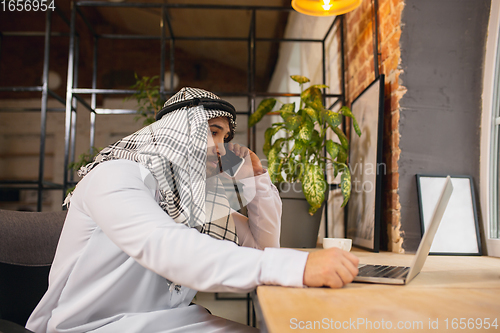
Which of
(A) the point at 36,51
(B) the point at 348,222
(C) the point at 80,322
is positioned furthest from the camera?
(A) the point at 36,51

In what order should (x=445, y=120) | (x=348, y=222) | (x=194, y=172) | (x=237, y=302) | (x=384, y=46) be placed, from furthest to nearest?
(x=237, y=302) < (x=348, y=222) < (x=384, y=46) < (x=445, y=120) < (x=194, y=172)

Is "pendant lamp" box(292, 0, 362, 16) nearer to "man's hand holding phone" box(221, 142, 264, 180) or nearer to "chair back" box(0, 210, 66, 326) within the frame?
"man's hand holding phone" box(221, 142, 264, 180)

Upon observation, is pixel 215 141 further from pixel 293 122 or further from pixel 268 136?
pixel 268 136

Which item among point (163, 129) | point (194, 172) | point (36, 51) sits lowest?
point (194, 172)

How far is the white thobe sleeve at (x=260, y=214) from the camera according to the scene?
1352mm

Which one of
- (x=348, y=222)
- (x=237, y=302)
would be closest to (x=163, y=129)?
(x=348, y=222)

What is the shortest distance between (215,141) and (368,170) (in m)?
0.96

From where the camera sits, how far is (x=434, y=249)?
1529mm

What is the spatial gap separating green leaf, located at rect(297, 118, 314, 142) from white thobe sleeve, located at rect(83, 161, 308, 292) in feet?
3.86

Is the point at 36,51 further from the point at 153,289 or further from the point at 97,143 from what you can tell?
the point at 153,289

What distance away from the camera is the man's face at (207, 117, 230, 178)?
121 centimetres

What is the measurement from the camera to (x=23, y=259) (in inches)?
43.8

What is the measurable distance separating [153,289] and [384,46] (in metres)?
1.61

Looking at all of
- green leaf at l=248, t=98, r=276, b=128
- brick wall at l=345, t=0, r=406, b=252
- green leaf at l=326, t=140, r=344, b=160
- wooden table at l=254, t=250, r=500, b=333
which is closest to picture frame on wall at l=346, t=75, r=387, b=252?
brick wall at l=345, t=0, r=406, b=252
